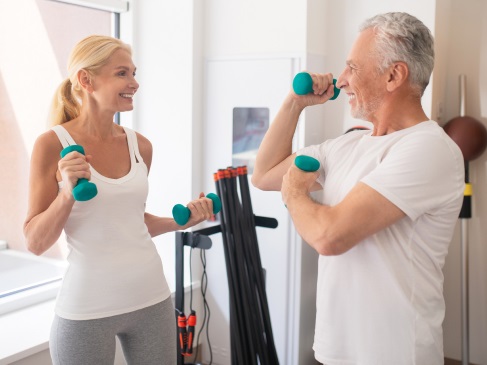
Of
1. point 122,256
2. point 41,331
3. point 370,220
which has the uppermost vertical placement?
point 370,220

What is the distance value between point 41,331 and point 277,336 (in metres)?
1.26

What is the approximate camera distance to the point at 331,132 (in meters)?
3.12

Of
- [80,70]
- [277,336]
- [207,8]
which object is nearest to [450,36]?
[207,8]

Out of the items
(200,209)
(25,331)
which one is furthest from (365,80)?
(25,331)

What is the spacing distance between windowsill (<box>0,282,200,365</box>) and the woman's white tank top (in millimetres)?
614

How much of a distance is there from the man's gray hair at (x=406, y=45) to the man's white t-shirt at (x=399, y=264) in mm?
144

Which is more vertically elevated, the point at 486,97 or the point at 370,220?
the point at 486,97

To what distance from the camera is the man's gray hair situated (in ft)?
4.70

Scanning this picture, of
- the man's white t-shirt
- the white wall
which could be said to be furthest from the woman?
the white wall

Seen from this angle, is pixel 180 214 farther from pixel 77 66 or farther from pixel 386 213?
pixel 386 213

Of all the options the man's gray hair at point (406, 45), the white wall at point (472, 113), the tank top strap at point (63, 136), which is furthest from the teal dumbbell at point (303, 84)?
the white wall at point (472, 113)

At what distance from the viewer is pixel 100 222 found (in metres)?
1.71

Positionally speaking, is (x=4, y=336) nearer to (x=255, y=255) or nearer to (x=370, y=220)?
(x=255, y=255)

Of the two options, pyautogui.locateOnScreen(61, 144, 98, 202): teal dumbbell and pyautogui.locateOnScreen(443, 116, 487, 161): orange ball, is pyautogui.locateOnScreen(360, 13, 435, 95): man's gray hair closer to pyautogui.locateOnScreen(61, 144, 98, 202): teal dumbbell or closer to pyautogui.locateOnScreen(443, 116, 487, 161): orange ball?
pyautogui.locateOnScreen(61, 144, 98, 202): teal dumbbell
